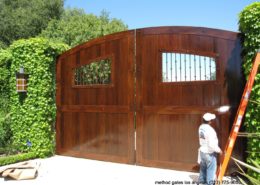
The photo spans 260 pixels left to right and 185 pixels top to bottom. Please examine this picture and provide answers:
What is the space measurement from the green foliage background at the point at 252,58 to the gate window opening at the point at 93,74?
10.8 feet

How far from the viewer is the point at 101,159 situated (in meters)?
7.55

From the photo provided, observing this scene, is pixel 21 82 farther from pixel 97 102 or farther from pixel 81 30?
pixel 81 30

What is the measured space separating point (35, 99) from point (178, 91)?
3637mm

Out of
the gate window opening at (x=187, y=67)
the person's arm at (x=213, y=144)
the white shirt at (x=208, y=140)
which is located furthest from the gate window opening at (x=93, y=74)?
the person's arm at (x=213, y=144)

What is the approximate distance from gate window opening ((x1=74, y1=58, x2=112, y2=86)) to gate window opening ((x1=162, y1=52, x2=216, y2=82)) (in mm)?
1578

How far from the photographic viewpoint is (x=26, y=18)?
22.4m

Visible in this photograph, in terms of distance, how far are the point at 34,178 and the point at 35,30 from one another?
720 inches

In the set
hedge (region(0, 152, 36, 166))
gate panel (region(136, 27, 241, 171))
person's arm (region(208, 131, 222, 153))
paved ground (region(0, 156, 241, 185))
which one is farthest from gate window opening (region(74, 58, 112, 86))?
person's arm (region(208, 131, 222, 153))

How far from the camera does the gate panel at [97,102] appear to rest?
720 cm

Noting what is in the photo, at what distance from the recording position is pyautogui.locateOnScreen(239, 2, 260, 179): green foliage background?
5.37 metres

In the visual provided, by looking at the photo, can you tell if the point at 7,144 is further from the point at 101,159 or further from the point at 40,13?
the point at 40,13

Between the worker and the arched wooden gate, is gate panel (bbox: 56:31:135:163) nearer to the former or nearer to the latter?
the arched wooden gate

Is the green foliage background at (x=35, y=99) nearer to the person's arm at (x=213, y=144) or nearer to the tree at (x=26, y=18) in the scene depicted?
the person's arm at (x=213, y=144)

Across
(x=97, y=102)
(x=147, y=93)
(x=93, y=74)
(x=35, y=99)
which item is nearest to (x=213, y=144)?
(x=147, y=93)
